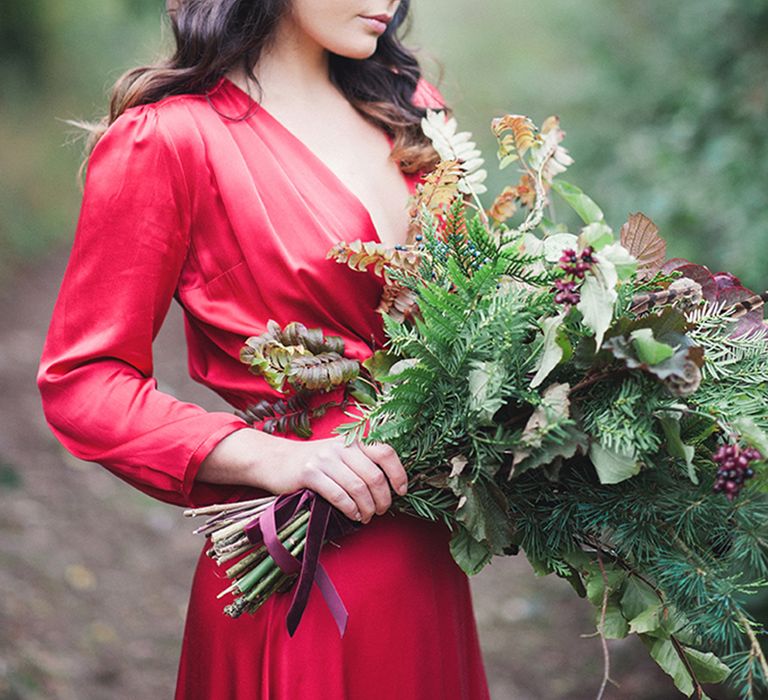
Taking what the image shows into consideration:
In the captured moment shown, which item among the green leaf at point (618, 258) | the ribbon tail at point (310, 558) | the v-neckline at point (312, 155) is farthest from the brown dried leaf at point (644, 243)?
the ribbon tail at point (310, 558)

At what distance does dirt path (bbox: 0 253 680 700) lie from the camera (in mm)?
4281

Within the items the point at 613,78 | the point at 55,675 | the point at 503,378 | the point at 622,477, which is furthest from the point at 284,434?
the point at 613,78

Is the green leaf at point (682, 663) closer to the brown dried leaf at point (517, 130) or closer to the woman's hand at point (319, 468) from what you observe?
the woman's hand at point (319, 468)

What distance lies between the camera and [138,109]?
1.90 metres

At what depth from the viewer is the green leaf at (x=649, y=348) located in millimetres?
1448

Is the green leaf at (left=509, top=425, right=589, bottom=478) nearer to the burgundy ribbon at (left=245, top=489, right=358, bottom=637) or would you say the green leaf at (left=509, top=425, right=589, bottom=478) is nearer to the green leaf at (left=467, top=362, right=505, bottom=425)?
the green leaf at (left=467, top=362, right=505, bottom=425)

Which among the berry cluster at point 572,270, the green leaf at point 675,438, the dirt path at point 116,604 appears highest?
the berry cluster at point 572,270

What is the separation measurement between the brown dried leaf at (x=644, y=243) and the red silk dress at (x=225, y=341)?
0.48m

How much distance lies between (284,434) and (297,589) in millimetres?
316

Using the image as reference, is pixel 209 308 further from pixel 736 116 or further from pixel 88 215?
pixel 736 116

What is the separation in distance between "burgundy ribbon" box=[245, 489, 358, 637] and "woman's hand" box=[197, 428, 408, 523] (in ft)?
0.09

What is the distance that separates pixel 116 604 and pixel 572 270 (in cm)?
405

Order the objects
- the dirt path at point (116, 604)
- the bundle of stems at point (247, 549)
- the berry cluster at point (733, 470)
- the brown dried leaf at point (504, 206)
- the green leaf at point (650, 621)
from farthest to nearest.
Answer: the dirt path at point (116, 604), the brown dried leaf at point (504, 206), the bundle of stems at point (247, 549), the green leaf at point (650, 621), the berry cluster at point (733, 470)

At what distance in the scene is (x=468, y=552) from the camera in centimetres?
172
